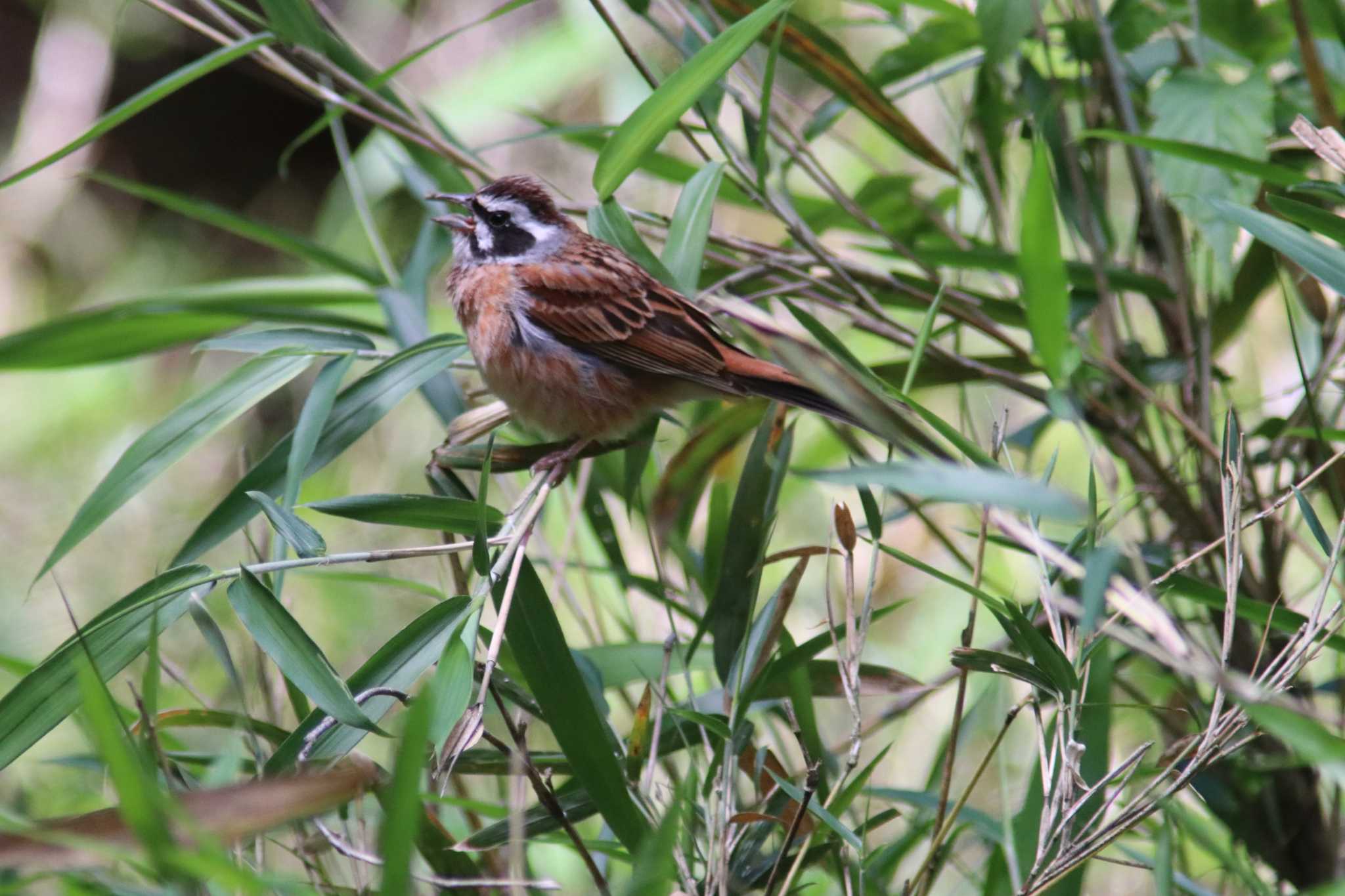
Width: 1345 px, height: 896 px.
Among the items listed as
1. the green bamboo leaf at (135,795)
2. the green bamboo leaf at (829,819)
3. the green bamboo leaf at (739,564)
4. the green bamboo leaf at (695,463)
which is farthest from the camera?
the green bamboo leaf at (695,463)

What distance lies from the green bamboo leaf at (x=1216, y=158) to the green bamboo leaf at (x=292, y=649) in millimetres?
1395

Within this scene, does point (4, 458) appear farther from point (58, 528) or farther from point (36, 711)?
point (36, 711)

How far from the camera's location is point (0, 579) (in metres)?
4.44

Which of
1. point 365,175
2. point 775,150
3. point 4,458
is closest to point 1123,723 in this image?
point 775,150

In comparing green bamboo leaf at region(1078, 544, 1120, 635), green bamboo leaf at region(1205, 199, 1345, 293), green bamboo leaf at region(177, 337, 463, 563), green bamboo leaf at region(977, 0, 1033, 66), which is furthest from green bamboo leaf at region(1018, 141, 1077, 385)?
green bamboo leaf at region(177, 337, 463, 563)

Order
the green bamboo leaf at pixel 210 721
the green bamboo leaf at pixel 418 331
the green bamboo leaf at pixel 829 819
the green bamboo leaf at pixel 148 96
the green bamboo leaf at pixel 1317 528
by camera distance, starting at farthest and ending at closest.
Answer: the green bamboo leaf at pixel 418 331
the green bamboo leaf at pixel 148 96
the green bamboo leaf at pixel 210 721
the green bamboo leaf at pixel 1317 528
the green bamboo leaf at pixel 829 819

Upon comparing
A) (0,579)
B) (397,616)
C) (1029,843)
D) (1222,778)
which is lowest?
(1222,778)

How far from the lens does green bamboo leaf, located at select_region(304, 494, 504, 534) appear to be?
164 centimetres

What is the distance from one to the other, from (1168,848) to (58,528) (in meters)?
4.31

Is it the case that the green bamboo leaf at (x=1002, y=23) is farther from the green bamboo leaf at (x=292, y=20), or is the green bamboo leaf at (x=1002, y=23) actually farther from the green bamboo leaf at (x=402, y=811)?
the green bamboo leaf at (x=402, y=811)

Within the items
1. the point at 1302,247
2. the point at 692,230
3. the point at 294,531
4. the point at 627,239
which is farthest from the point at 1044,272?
the point at 294,531

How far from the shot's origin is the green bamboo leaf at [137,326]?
2.10 m

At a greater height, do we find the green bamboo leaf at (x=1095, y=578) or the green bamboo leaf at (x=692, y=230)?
the green bamboo leaf at (x=692, y=230)

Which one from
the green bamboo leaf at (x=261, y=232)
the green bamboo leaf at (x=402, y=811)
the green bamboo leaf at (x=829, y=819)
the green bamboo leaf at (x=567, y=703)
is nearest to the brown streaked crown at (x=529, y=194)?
the green bamboo leaf at (x=261, y=232)
